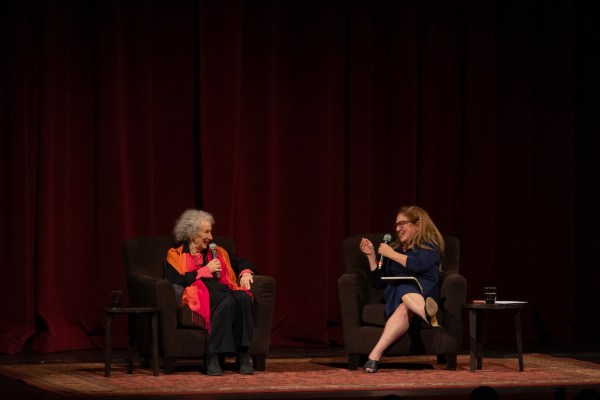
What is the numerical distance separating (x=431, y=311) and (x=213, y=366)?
1.26 metres

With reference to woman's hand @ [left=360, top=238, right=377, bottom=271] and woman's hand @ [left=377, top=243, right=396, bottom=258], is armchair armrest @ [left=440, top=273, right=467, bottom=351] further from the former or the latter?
woman's hand @ [left=360, top=238, right=377, bottom=271]

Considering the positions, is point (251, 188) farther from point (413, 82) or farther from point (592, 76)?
point (592, 76)

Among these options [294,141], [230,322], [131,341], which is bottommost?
[131,341]

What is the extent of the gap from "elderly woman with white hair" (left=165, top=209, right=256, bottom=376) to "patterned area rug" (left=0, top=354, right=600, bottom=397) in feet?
0.56

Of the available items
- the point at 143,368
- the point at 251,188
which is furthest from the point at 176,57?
the point at 143,368

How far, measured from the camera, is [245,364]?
612cm

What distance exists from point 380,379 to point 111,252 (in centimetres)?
225

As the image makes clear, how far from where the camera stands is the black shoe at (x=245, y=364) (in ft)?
20.0

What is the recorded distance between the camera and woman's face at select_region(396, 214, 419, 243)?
6531mm

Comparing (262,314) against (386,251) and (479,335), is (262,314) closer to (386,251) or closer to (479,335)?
(386,251)

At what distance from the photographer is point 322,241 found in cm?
778

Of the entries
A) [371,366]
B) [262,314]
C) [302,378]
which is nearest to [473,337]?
[371,366]

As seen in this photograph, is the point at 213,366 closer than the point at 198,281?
Yes

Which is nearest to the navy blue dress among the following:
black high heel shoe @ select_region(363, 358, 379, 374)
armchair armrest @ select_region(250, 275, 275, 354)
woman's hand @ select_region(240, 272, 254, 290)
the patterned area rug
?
black high heel shoe @ select_region(363, 358, 379, 374)
